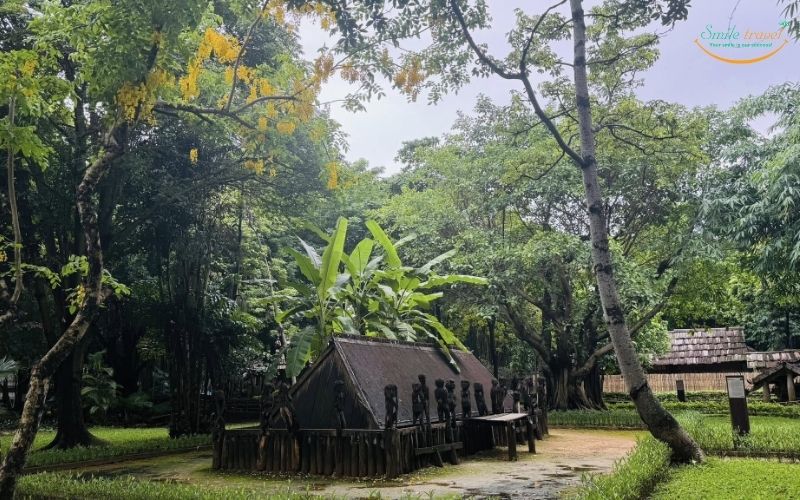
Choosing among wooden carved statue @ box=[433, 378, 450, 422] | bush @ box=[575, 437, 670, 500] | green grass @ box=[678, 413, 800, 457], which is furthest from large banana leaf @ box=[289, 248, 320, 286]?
green grass @ box=[678, 413, 800, 457]

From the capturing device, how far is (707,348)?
81.2 ft

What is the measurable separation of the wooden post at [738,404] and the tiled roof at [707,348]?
14.5 metres

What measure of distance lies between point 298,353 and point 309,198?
3873 mm

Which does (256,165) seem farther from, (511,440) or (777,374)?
(777,374)

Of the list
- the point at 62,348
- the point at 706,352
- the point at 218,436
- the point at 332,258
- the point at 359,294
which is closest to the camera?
the point at 62,348

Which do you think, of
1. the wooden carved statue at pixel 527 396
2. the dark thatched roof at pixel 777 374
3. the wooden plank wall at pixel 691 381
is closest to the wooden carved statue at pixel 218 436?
the wooden carved statue at pixel 527 396

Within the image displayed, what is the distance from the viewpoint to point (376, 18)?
7.40 metres

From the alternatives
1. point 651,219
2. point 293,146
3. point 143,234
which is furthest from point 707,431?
point 143,234

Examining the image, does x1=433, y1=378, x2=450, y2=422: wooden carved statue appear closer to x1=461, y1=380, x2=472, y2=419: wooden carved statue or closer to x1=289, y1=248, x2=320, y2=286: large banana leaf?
x1=461, y1=380, x2=472, y2=419: wooden carved statue

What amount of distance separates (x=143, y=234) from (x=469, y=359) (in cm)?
785

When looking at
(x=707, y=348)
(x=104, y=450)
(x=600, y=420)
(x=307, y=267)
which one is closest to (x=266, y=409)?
(x=307, y=267)

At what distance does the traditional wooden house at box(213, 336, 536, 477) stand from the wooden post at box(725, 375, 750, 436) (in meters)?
Answer: 3.37

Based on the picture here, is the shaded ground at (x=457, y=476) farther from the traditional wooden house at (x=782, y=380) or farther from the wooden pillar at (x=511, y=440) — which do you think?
the traditional wooden house at (x=782, y=380)

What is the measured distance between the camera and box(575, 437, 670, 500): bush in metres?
5.37
